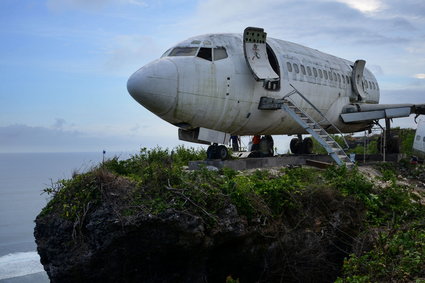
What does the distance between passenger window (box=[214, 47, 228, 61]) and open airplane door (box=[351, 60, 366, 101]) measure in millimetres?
8032

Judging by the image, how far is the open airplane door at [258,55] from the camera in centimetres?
1606

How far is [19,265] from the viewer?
21.2 metres

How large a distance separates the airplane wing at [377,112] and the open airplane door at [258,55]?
5537 millimetres

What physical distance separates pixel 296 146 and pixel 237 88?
8206mm

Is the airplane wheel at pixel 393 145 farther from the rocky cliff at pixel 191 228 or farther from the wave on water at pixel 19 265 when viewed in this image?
the wave on water at pixel 19 265

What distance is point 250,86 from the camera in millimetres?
16141

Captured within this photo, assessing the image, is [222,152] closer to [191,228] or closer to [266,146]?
[266,146]

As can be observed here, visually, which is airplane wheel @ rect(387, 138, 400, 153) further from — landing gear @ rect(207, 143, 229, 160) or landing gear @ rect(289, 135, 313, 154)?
landing gear @ rect(207, 143, 229, 160)

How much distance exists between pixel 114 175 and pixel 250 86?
5736 mm

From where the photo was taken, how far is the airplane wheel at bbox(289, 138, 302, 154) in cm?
2314

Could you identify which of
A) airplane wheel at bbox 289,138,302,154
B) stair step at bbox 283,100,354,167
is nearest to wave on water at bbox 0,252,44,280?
stair step at bbox 283,100,354,167

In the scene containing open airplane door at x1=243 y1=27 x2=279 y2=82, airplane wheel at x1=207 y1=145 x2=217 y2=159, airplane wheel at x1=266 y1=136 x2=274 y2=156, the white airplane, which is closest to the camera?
the white airplane

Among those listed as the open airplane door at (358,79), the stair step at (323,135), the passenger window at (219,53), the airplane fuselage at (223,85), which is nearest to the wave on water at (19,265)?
the airplane fuselage at (223,85)

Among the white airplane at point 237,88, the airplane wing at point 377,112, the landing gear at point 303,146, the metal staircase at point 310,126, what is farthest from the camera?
the landing gear at point 303,146
